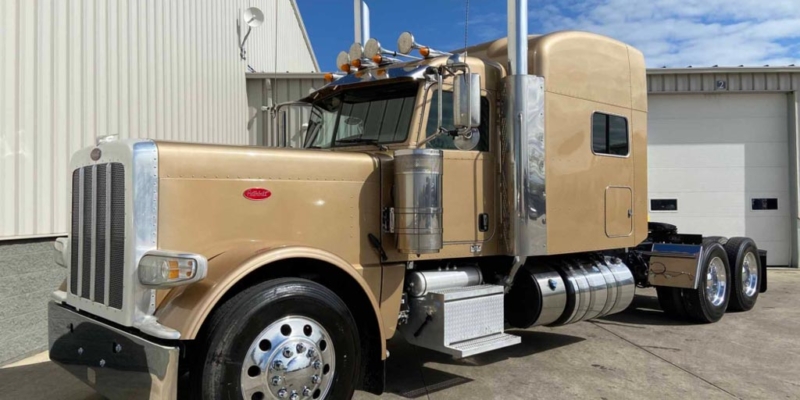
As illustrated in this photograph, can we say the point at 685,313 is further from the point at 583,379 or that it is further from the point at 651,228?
the point at 583,379

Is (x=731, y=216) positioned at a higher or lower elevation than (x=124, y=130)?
lower

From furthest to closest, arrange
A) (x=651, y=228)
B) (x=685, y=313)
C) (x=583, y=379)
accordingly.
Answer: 1. (x=651, y=228)
2. (x=685, y=313)
3. (x=583, y=379)

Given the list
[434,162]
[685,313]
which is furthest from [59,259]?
[685,313]

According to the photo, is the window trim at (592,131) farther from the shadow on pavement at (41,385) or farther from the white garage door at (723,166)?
the white garage door at (723,166)

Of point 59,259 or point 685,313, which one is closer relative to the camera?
point 59,259

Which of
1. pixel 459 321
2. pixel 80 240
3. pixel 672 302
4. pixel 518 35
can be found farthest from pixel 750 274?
pixel 80 240

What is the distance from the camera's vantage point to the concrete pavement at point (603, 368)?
14.8 ft

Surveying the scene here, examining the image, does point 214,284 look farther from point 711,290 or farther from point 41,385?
point 711,290

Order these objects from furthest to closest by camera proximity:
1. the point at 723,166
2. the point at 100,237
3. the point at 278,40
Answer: the point at 278,40
the point at 723,166
the point at 100,237

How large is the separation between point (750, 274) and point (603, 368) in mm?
4231

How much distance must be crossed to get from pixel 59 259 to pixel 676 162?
11172 millimetres

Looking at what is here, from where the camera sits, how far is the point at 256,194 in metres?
3.60

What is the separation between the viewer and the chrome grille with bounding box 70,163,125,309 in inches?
129

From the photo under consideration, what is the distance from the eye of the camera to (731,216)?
11.6 metres
